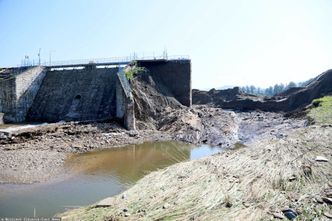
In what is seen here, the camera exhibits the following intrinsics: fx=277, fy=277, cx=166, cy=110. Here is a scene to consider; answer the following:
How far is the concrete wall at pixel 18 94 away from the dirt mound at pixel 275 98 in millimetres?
32924

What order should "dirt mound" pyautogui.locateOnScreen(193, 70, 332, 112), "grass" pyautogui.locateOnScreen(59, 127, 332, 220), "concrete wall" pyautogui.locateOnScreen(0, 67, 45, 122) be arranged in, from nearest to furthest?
"grass" pyautogui.locateOnScreen(59, 127, 332, 220)
"concrete wall" pyautogui.locateOnScreen(0, 67, 45, 122)
"dirt mound" pyautogui.locateOnScreen(193, 70, 332, 112)

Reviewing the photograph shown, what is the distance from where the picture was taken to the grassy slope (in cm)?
664

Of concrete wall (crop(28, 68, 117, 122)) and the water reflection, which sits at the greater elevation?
concrete wall (crop(28, 68, 117, 122))

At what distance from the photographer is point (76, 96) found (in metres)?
29.8

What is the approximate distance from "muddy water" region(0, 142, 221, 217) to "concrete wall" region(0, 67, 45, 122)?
603 inches

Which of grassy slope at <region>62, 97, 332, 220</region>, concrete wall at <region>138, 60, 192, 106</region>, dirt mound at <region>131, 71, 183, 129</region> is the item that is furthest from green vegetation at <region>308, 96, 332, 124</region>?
concrete wall at <region>138, 60, 192, 106</region>

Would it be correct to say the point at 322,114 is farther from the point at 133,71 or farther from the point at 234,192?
the point at 234,192

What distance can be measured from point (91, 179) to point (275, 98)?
44992mm

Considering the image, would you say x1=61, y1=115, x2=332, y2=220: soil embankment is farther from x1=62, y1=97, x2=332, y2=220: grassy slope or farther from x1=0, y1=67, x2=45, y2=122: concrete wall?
x1=0, y1=67, x2=45, y2=122: concrete wall

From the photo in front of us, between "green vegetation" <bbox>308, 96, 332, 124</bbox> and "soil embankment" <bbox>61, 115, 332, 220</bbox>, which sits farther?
"green vegetation" <bbox>308, 96, 332, 124</bbox>

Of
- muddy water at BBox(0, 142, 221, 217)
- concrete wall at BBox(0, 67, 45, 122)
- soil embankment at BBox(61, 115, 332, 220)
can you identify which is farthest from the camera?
concrete wall at BBox(0, 67, 45, 122)

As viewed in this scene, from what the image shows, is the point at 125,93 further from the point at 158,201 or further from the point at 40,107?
the point at 158,201

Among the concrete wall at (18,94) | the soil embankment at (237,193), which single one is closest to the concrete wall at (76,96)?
the concrete wall at (18,94)

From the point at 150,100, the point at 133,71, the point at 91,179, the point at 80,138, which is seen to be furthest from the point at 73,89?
the point at 91,179
